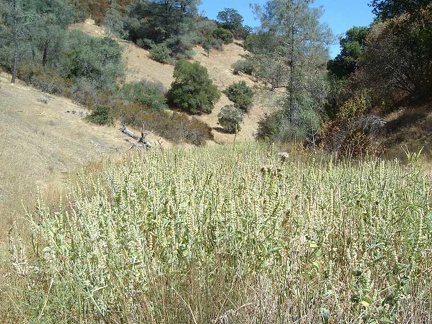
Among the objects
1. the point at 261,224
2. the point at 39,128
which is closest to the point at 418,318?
the point at 261,224

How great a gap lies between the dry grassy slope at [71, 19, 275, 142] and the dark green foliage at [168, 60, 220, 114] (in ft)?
2.74

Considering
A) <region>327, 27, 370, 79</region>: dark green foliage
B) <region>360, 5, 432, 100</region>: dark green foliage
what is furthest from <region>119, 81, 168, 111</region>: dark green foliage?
<region>360, 5, 432, 100</region>: dark green foliage

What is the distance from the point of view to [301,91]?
16.9 m

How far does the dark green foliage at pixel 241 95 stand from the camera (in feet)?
102

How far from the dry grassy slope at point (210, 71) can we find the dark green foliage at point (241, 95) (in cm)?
51

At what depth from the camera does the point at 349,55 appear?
25.9 m

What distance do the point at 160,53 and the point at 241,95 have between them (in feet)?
26.8

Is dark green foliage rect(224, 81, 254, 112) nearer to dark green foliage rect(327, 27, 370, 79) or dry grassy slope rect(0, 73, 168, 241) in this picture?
dark green foliage rect(327, 27, 370, 79)

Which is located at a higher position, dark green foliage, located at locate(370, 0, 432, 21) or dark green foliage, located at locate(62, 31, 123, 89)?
dark green foliage, located at locate(370, 0, 432, 21)

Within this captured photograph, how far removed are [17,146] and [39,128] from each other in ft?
12.2

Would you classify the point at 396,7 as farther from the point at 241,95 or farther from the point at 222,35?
the point at 222,35

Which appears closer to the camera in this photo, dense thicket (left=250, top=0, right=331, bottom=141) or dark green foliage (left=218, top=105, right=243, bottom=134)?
dense thicket (left=250, top=0, right=331, bottom=141)

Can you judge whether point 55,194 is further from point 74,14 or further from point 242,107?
point 74,14

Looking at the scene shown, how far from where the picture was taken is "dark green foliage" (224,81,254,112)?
31.2m
